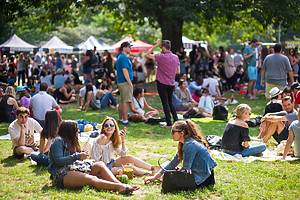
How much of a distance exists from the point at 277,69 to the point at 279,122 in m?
3.48

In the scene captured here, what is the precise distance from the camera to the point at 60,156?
630 centimetres

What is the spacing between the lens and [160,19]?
2044cm

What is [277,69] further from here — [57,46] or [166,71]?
[57,46]

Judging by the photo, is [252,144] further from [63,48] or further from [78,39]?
[78,39]

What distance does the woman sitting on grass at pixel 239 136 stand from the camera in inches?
312

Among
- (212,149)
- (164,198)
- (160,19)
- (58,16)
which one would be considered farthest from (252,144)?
(58,16)

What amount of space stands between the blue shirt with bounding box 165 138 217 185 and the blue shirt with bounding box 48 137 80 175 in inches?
53.6

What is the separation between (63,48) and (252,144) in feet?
90.5

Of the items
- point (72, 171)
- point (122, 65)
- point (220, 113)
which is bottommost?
point (220, 113)

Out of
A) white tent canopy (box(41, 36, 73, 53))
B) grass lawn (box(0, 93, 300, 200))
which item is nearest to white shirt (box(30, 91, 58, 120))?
grass lawn (box(0, 93, 300, 200))

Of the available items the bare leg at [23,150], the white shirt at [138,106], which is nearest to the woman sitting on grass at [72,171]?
the bare leg at [23,150]

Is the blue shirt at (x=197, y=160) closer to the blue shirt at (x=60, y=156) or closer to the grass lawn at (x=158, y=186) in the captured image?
the grass lawn at (x=158, y=186)

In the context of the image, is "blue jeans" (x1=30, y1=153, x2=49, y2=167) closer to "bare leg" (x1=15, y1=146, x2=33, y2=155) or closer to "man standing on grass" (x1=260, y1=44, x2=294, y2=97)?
"bare leg" (x1=15, y1=146, x2=33, y2=155)

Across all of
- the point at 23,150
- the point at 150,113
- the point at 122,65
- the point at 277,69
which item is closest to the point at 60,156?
the point at 23,150
